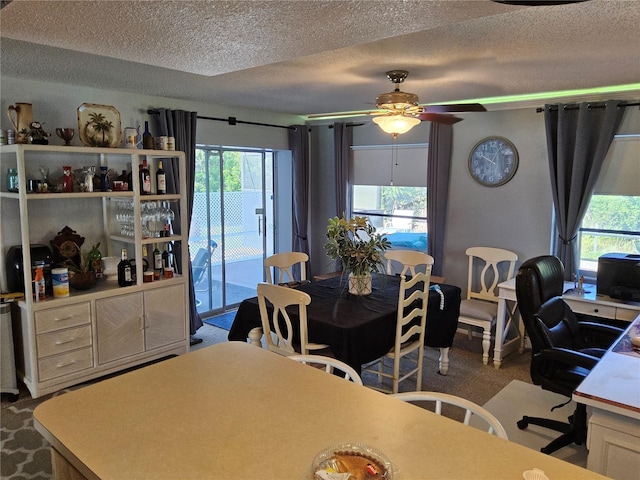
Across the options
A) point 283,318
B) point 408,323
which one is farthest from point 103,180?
point 408,323

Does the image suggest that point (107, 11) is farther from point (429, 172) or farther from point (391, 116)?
point (429, 172)

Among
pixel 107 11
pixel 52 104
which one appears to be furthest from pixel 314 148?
pixel 107 11

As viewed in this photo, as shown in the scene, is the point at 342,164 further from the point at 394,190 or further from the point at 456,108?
the point at 456,108

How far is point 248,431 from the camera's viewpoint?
1.38m

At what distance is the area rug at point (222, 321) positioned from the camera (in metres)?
5.41

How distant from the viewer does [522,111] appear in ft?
15.1

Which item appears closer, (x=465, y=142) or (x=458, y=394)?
(x=458, y=394)

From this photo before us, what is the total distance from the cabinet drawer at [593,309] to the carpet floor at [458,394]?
0.73 meters

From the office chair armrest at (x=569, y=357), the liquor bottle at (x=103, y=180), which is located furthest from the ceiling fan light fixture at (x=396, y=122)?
the liquor bottle at (x=103, y=180)

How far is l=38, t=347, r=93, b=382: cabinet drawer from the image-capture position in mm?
3512

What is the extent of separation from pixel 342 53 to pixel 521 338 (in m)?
3.27

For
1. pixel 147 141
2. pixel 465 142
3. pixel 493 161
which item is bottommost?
pixel 493 161

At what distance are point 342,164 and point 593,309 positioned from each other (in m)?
3.28

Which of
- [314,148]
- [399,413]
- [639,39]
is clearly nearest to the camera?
[399,413]
